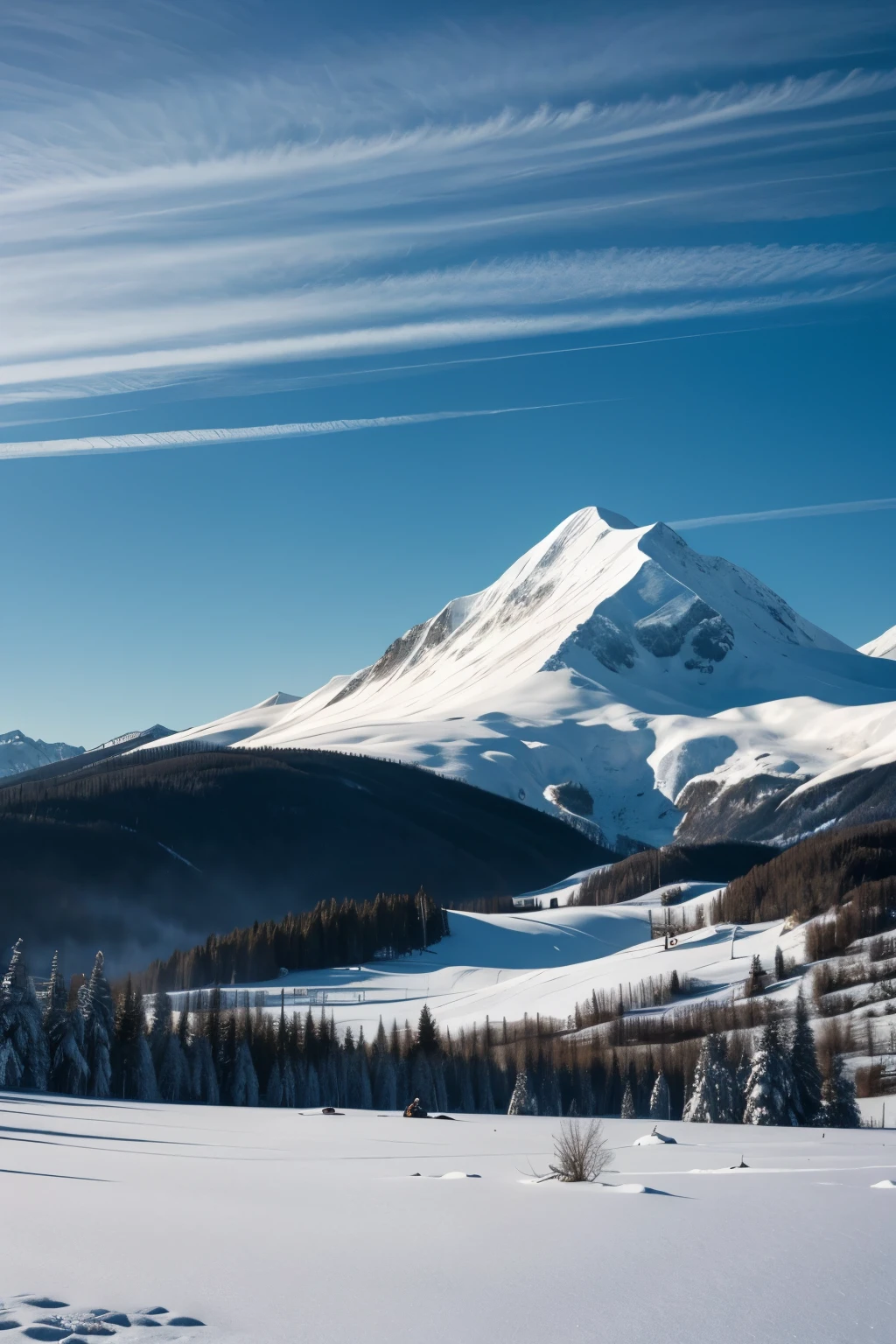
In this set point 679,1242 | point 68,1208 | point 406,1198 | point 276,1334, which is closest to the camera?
point 276,1334

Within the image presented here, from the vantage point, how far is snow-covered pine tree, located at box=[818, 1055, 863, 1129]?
241 ft

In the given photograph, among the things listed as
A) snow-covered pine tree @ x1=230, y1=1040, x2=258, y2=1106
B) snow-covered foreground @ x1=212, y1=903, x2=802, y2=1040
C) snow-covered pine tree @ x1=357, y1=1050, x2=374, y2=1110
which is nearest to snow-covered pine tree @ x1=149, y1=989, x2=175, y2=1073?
snow-covered pine tree @ x1=230, y1=1040, x2=258, y2=1106

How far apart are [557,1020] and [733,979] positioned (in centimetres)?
2323

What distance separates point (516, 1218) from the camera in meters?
15.9

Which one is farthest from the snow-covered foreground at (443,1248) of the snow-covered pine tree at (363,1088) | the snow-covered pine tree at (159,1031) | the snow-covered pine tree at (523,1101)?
the snow-covered pine tree at (363,1088)

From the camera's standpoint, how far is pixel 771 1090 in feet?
236

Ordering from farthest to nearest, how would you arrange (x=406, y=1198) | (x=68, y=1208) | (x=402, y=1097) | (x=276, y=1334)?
(x=402, y=1097), (x=406, y=1198), (x=68, y=1208), (x=276, y=1334)

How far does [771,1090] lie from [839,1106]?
615 centimetres

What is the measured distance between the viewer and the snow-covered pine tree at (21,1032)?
56.4m

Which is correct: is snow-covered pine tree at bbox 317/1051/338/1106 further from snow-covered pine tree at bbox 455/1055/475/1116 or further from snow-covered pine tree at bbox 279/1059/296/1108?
snow-covered pine tree at bbox 455/1055/475/1116

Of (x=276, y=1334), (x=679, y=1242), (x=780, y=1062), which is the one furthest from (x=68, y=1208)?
(x=780, y=1062)

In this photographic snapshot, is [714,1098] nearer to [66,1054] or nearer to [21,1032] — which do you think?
[66,1054]

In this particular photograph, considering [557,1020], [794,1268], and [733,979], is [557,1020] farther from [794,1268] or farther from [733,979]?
[794,1268]

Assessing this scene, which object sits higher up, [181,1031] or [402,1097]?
[181,1031]
